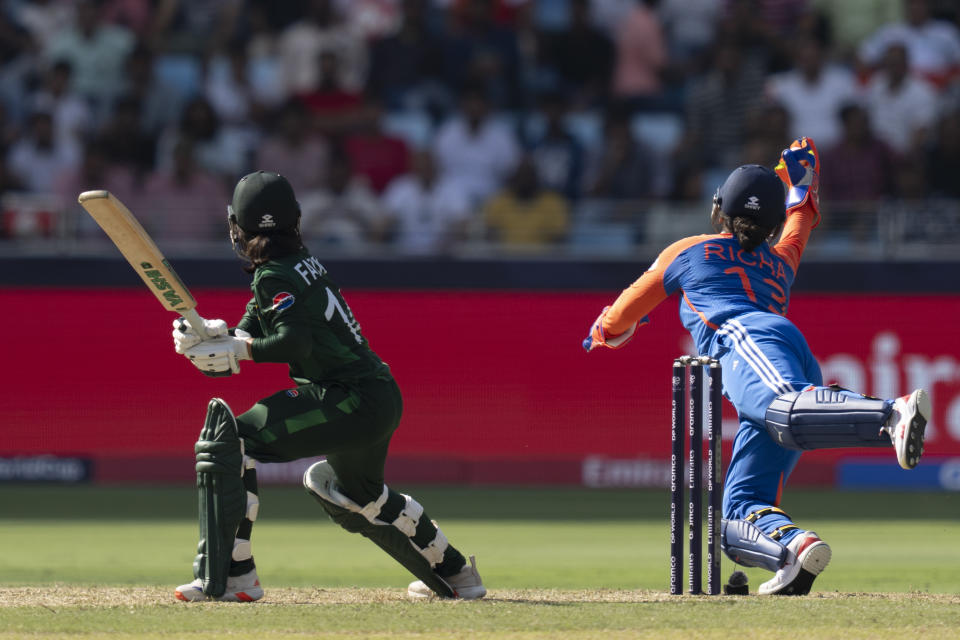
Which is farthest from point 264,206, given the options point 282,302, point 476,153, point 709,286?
point 476,153

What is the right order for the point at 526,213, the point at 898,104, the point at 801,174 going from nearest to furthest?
1. the point at 801,174
2. the point at 526,213
3. the point at 898,104

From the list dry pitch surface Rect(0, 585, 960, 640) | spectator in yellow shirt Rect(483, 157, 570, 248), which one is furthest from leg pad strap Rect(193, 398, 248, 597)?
spectator in yellow shirt Rect(483, 157, 570, 248)

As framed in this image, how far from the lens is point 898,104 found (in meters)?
13.6

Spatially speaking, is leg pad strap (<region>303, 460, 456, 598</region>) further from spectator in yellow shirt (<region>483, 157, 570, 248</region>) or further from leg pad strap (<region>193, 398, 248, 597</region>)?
spectator in yellow shirt (<region>483, 157, 570, 248</region>)

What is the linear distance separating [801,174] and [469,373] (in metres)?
5.14

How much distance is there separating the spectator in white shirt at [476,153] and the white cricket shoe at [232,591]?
7.69m

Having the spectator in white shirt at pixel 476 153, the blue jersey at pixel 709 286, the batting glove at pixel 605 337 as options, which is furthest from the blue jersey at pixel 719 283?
the spectator in white shirt at pixel 476 153

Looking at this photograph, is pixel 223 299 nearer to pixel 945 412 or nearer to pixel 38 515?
pixel 38 515

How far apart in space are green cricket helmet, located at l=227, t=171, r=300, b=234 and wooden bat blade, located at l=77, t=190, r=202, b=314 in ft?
1.17

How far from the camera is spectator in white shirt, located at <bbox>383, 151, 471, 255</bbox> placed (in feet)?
38.7

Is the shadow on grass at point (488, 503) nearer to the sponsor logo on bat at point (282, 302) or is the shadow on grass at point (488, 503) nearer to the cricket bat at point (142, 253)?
the cricket bat at point (142, 253)

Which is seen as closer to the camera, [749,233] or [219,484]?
[219,484]

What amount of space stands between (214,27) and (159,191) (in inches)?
114

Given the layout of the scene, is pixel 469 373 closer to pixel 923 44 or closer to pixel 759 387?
pixel 923 44
